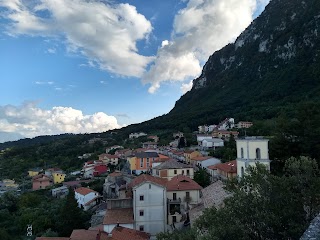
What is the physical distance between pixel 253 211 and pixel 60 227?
31.7 metres

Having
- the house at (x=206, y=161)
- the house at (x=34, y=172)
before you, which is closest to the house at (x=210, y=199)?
the house at (x=206, y=161)

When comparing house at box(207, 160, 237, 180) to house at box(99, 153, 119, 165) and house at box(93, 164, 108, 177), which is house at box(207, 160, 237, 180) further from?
house at box(99, 153, 119, 165)

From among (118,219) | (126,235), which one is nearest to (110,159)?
(118,219)

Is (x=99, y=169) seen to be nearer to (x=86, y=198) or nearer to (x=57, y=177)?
(x=57, y=177)

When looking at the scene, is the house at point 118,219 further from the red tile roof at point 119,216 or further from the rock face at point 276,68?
the rock face at point 276,68

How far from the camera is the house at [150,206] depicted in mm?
33062

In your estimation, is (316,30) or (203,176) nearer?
(203,176)

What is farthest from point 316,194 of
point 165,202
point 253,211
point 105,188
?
point 105,188

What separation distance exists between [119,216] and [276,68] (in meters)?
144

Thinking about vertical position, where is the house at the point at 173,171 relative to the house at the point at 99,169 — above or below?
above

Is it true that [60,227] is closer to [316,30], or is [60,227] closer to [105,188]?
[105,188]

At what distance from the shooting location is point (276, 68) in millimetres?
160500

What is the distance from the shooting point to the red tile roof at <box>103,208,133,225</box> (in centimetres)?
3174

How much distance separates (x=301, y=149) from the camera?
30234 mm
